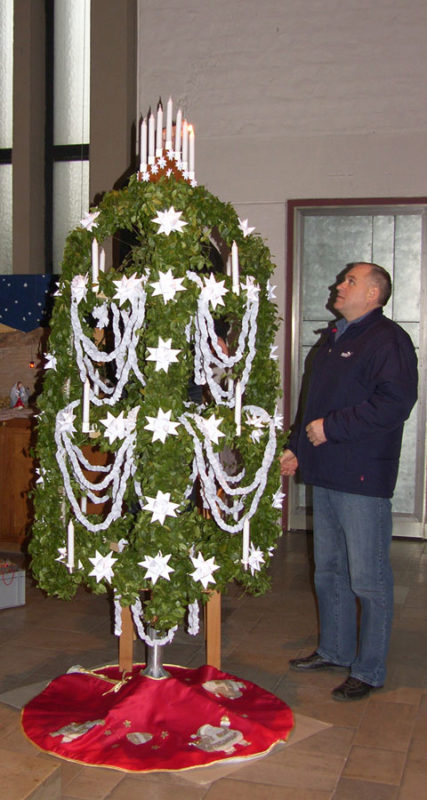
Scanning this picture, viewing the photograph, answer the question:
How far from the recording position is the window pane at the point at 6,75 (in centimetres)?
713

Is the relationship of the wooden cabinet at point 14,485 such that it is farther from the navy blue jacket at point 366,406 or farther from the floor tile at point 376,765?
the floor tile at point 376,765

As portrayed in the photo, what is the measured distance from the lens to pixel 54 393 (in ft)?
10.3

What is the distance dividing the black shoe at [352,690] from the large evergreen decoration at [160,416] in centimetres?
51

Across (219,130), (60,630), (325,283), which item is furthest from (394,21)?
(60,630)

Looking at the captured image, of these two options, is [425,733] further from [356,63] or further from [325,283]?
[356,63]

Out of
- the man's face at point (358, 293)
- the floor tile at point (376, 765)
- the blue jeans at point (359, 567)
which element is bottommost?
the floor tile at point (376, 765)

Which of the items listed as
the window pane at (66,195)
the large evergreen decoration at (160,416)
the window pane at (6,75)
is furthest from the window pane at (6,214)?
the large evergreen decoration at (160,416)

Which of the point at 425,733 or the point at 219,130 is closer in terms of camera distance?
the point at 425,733

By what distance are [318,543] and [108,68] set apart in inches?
180

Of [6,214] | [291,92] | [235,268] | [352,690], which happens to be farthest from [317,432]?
[6,214]

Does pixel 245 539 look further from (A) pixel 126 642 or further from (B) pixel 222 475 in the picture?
(A) pixel 126 642

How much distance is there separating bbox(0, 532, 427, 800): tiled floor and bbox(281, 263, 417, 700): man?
7.6 inches

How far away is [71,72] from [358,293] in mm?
4738

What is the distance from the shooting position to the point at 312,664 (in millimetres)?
3525
